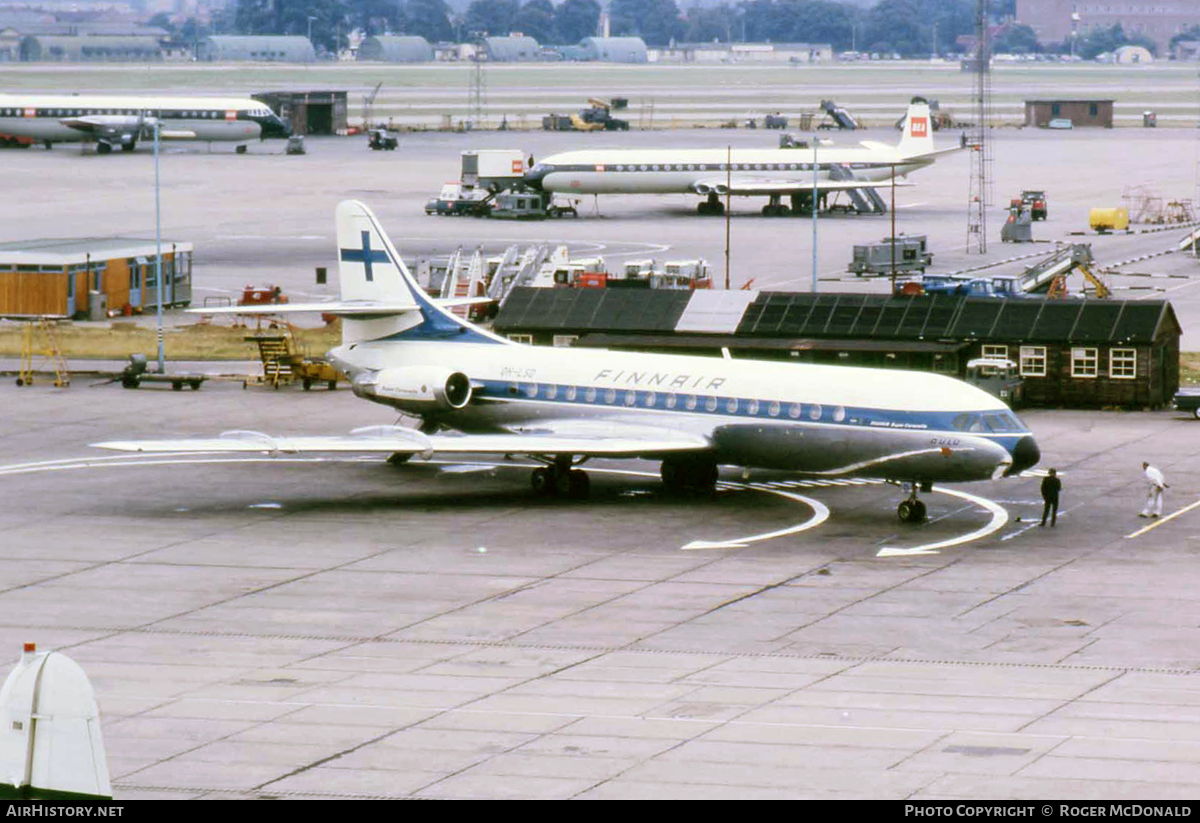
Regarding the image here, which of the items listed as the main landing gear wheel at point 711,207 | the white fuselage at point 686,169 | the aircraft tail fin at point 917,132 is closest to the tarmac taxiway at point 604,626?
the white fuselage at point 686,169

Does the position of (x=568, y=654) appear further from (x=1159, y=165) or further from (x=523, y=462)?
(x=1159, y=165)

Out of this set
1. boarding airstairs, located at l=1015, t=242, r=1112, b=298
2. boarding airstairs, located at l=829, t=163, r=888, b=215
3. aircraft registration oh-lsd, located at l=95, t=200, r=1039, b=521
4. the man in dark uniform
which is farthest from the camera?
boarding airstairs, located at l=829, t=163, r=888, b=215

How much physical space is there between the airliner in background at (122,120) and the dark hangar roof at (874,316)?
10035 centimetres

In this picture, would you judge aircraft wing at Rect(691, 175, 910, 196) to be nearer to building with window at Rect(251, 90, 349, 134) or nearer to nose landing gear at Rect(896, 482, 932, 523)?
A: building with window at Rect(251, 90, 349, 134)

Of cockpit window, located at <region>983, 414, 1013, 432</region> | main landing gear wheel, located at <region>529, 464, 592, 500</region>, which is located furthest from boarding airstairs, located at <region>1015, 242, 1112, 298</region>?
cockpit window, located at <region>983, 414, 1013, 432</region>

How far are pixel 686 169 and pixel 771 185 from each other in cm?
549

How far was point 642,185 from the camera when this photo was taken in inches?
5022

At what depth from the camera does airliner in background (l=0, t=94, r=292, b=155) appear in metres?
165

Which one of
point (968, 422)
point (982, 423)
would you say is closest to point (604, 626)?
point (968, 422)

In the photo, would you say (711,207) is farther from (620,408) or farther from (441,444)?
(441,444)

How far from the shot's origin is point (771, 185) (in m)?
126

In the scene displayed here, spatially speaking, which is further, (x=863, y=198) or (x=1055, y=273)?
(x=863, y=198)

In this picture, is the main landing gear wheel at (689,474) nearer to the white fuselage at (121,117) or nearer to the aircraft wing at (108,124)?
the aircraft wing at (108,124)

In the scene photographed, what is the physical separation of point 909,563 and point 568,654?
34.9ft
